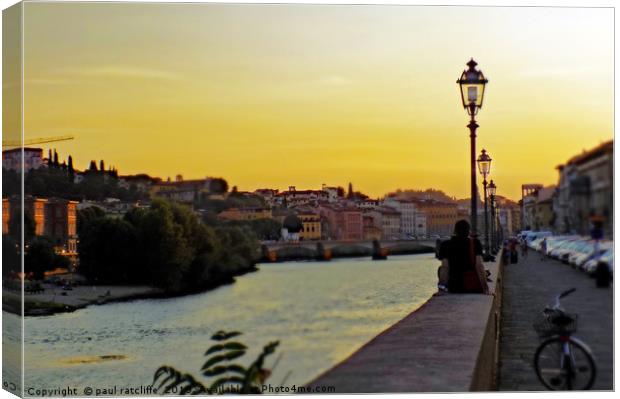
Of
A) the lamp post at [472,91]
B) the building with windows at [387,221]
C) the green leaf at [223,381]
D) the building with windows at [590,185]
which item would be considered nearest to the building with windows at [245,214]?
the building with windows at [387,221]

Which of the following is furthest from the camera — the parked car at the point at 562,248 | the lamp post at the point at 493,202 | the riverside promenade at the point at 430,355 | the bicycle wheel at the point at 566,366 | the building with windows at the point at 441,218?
the lamp post at the point at 493,202

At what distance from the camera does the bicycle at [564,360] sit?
9.95 meters

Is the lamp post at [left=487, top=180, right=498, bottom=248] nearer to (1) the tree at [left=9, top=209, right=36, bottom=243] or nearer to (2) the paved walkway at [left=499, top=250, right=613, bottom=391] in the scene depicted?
(2) the paved walkway at [left=499, top=250, right=613, bottom=391]

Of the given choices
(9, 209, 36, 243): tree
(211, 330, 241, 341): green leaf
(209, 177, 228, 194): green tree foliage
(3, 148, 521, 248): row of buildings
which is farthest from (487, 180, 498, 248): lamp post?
(9, 209, 36, 243): tree

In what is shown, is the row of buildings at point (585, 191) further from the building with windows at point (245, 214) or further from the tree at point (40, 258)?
the tree at point (40, 258)

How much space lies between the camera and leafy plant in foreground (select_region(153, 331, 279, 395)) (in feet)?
32.0

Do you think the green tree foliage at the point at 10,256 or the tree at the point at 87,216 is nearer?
the green tree foliage at the point at 10,256

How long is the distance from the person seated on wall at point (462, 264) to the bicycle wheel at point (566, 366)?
133 centimetres

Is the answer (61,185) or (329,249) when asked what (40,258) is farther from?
(329,249)

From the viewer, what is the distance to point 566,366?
391 inches

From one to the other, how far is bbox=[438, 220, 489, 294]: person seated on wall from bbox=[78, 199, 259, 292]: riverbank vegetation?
6.12 feet

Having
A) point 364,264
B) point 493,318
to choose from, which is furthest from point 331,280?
point 493,318

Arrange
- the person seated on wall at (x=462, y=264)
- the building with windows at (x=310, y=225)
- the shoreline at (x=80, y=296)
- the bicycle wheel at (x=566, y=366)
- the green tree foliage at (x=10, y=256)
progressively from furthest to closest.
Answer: the person seated on wall at (x=462, y=264) < the building with windows at (x=310, y=225) < the green tree foliage at (x=10, y=256) < the shoreline at (x=80, y=296) < the bicycle wheel at (x=566, y=366)

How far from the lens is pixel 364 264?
34.8ft
